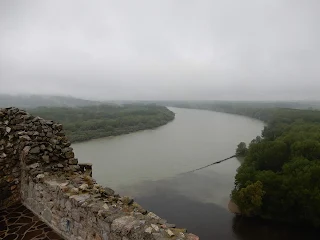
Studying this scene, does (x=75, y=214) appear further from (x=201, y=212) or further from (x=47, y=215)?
(x=201, y=212)

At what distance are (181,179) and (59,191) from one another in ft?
72.5

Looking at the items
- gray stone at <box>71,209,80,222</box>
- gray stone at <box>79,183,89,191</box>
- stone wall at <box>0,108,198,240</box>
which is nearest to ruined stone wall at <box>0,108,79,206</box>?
stone wall at <box>0,108,198,240</box>

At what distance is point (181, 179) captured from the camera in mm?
24719

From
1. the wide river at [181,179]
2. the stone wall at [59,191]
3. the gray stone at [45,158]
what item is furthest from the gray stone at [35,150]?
the wide river at [181,179]

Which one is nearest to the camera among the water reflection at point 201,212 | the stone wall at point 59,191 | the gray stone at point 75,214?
the stone wall at point 59,191

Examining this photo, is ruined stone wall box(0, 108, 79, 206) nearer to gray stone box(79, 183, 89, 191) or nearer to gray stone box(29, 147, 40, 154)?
gray stone box(29, 147, 40, 154)

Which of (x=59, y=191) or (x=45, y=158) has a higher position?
(x=45, y=158)

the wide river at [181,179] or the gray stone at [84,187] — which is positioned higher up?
the gray stone at [84,187]

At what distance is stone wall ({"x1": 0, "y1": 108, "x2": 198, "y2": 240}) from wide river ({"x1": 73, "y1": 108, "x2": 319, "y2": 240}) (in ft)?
42.7

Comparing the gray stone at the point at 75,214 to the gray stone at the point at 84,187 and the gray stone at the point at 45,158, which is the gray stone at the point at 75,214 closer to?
the gray stone at the point at 84,187

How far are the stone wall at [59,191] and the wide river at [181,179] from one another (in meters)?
13.0

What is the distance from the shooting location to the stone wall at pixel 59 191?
2689 mm

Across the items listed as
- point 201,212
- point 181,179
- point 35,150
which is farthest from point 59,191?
point 181,179

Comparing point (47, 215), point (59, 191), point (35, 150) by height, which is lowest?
point (47, 215)
